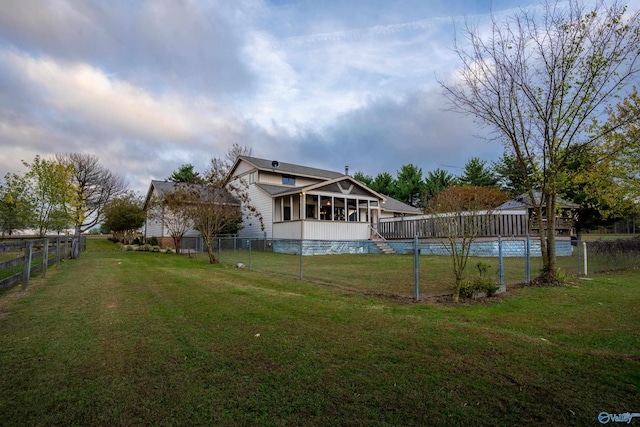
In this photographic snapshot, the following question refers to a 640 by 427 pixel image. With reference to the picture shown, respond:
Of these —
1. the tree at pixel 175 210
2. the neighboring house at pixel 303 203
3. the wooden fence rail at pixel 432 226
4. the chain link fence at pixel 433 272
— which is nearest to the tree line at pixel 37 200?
the tree at pixel 175 210

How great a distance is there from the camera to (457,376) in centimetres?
313

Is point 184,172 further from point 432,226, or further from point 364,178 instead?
point 432,226

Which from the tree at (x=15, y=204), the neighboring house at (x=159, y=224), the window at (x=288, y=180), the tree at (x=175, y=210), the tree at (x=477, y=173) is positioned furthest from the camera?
the tree at (x=477, y=173)

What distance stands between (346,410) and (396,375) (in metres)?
0.79

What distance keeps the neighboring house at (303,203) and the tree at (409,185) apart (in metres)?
12.5

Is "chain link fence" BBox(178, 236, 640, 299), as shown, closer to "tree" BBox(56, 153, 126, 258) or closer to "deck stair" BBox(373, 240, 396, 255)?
"deck stair" BBox(373, 240, 396, 255)

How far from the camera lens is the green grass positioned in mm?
2545

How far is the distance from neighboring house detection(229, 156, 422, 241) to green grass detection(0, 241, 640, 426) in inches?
598

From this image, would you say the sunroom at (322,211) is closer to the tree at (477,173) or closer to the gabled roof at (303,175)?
the gabled roof at (303,175)

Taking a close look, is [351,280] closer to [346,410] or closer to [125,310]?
[125,310]

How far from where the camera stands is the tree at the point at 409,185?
129 feet

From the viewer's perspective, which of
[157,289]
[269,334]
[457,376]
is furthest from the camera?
[157,289]

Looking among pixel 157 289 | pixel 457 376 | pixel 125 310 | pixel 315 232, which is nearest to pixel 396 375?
pixel 457 376

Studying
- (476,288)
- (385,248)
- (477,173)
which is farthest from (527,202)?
(477,173)
